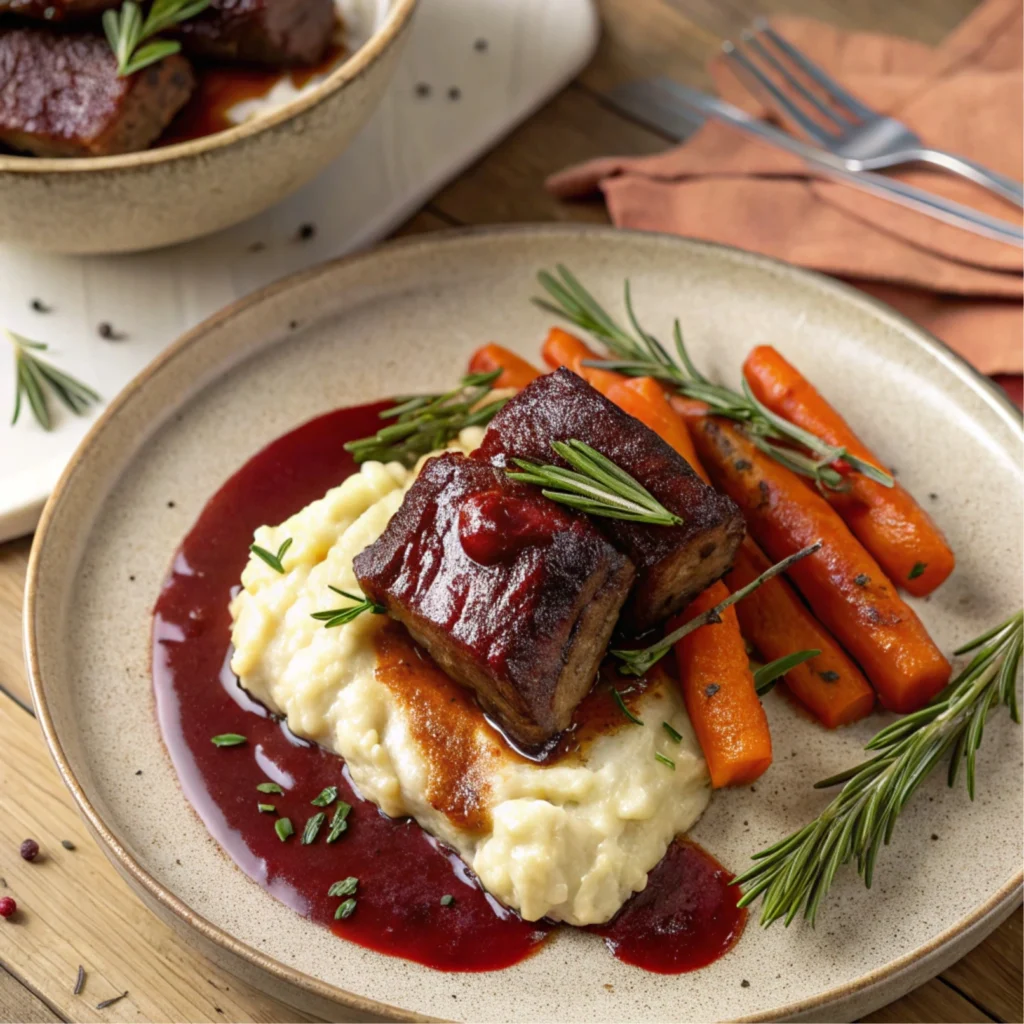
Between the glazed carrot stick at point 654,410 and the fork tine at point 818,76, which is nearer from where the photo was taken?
the glazed carrot stick at point 654,410

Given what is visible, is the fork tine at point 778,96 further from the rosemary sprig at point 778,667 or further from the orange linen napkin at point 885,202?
the rosemary sprig at point 778,667

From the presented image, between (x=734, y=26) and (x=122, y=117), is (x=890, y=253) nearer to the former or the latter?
(x=734, y=26)

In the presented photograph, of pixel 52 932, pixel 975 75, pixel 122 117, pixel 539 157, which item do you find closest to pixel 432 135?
pixel 539 157

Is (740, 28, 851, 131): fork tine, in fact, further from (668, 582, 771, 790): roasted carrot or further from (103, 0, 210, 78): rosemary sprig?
(668, 582, 771, 790): roasted carrot

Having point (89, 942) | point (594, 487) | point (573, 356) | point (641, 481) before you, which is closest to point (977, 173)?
point (573, 356)

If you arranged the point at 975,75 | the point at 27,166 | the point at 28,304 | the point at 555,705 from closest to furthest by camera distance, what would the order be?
1. the point at 555,705
2. the point at 27,166
3. the point at 28,304
4. the point at 975,75

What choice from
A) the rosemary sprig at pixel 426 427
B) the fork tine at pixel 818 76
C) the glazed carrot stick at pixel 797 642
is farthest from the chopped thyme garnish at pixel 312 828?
the fork tine at pixel 818 76
